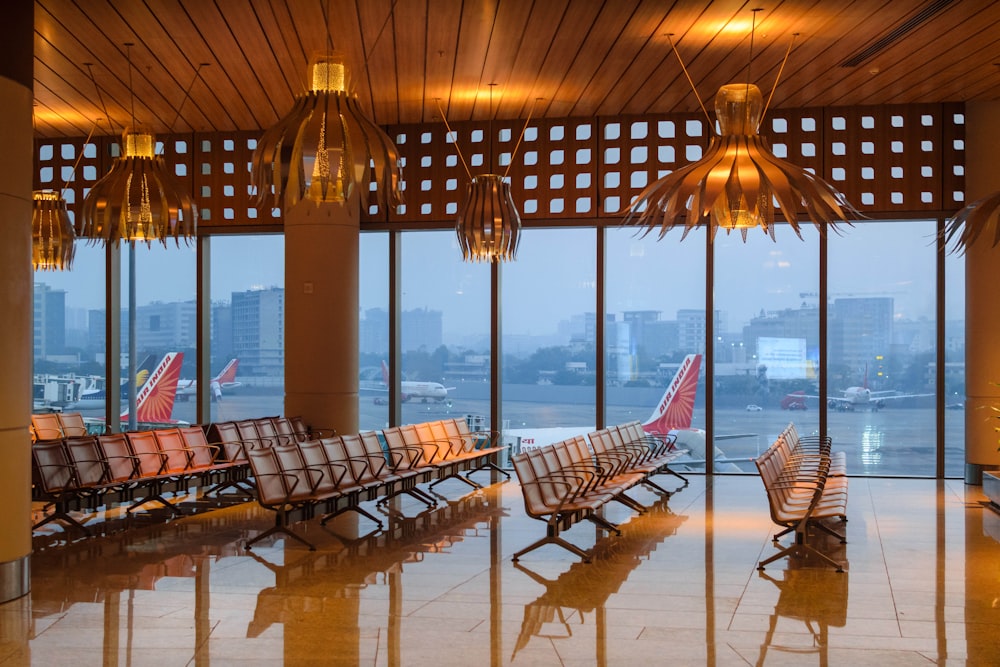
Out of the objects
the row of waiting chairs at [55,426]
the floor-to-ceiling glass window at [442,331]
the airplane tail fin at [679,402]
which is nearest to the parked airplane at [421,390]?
the floor-to-ceiling glass window at [442,331]

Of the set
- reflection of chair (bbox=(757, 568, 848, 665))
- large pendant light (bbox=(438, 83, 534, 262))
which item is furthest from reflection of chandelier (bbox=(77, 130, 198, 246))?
reflection of chair (bbox=(757, 568, 848, 665))

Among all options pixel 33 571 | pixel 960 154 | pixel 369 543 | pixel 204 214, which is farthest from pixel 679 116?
pixel 33 571

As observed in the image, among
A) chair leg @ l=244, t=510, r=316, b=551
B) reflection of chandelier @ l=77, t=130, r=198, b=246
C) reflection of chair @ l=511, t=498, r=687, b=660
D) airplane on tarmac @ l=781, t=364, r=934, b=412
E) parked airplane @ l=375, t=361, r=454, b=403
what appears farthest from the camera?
parked airplane @ l=375, t=361, r=454, b=403

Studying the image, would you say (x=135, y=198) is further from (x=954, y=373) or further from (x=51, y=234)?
(x=954, y=373)

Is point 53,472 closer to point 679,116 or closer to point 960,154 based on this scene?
point 679,116

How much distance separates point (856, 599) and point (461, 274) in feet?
31.8

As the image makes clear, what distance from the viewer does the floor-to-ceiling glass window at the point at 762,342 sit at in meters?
15.0

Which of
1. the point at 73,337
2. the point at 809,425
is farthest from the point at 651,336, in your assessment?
the point at 73,337

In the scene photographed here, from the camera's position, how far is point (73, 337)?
56.0ft

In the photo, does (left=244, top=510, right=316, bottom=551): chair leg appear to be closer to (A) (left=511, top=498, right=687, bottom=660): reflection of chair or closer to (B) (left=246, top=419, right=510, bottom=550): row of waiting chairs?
(B) (left=246, top=419, right=510, bottom=550): row of waiting chairs

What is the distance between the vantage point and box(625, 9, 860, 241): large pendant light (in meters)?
7.29

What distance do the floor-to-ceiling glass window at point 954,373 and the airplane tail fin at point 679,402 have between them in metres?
3.41

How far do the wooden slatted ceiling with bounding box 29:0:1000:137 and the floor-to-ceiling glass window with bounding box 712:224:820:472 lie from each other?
7.40 feet

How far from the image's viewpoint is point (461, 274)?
15883mm
